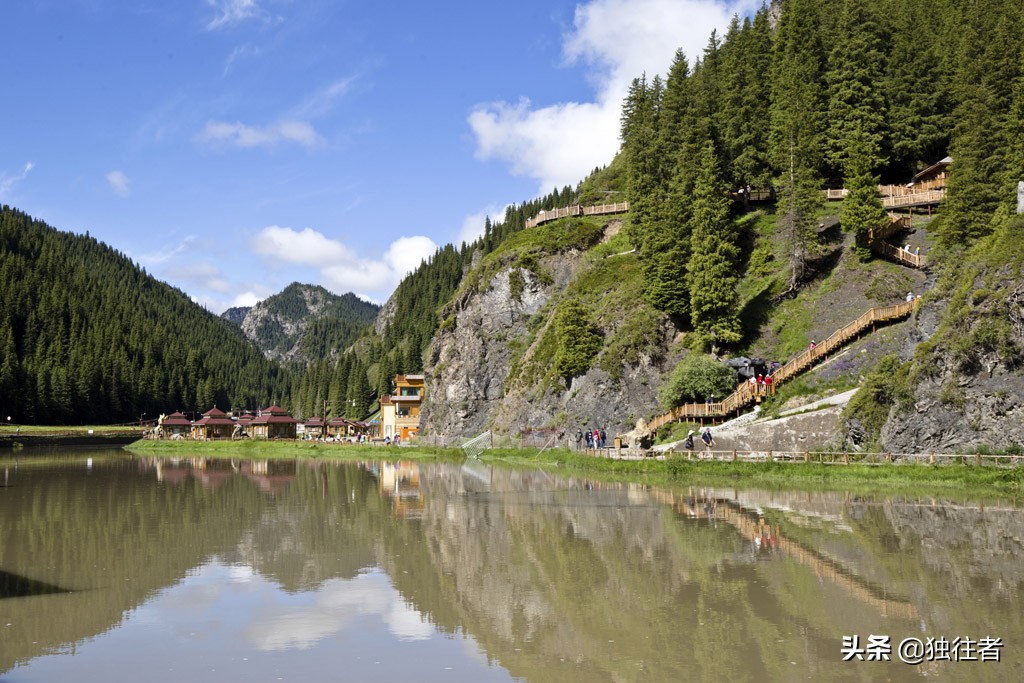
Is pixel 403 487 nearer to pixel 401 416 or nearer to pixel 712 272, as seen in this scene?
pixel 712 272

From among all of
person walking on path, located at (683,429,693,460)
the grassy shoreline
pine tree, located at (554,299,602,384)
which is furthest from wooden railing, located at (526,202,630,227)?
person walking on path, located at (683,429,693,460)

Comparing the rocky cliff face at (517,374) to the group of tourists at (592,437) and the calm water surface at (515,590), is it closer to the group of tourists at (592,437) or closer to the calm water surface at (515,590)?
the group of tourists at (592,437)

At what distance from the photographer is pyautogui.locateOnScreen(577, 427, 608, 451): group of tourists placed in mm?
53647

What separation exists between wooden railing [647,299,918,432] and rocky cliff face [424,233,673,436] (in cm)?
671

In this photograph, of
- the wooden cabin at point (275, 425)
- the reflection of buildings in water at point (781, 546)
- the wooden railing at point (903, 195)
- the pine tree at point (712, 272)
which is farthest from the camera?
the wooden cabin at point (275, 425)

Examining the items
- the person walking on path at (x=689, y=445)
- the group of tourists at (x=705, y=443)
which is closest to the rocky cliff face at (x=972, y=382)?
the group of tourists at (x=705, y=443)

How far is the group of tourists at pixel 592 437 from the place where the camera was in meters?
53.6

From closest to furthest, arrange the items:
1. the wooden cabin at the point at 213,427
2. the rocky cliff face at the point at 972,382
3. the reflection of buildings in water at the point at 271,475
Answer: the rocky cliff face at the point at 972,382, the reflection of buildings in water at the point at 271,475, the wooden cabin at the point at 213,427

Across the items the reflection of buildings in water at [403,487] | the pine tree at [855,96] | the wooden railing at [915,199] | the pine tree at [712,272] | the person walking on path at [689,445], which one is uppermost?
the pine tree at [855,96]

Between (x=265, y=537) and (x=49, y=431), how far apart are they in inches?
4852

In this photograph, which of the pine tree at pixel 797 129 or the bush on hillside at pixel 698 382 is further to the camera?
the pine tree at pixel 797 129

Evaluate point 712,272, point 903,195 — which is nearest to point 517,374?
point 712,272

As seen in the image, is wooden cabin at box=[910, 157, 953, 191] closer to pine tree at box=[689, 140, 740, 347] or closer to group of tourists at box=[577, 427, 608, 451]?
pine tree at box=[689, 140, 740, 347]

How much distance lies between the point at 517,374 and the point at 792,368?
31167 millimetres
